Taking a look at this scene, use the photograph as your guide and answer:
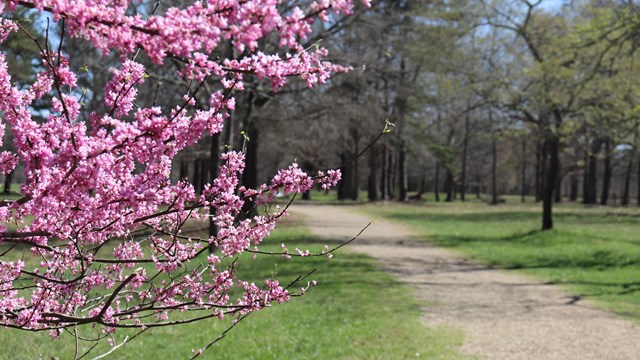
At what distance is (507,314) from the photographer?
10367 mm

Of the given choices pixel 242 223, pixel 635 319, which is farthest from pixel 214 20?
pixel 635 319

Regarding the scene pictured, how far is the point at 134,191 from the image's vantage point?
2.39m

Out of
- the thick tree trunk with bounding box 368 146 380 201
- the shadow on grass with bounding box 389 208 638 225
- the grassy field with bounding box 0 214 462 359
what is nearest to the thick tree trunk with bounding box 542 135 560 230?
the shadow on grass with bounding box 389 208 638 225

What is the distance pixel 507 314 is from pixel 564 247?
9.79 meters

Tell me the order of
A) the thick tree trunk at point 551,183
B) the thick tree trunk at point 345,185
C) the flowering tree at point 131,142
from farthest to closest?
the thick tree trunk at point 345,185
the thick tree trunk at point 551,183
the flowering tree at point 131,142

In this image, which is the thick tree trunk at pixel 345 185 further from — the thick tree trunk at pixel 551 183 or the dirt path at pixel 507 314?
the dirt path at pixel 507 314

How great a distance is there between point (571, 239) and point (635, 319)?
10.7 meters

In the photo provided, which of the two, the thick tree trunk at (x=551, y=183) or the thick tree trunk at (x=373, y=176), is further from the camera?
the thick tree trunk at (x=373, y=176)

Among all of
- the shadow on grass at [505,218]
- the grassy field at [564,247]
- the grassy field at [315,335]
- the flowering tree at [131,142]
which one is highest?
the flowering tree at [131,142]

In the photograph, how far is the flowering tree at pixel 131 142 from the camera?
5.72ft

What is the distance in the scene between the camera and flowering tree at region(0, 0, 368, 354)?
5.72 ft

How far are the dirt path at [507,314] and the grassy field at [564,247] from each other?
88 centimetres

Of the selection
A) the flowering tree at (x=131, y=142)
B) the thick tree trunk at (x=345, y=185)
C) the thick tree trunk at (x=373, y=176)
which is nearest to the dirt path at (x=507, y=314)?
the flowering tree at (x=131, y=142)

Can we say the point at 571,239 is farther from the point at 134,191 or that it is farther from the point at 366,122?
the point at 134,191
